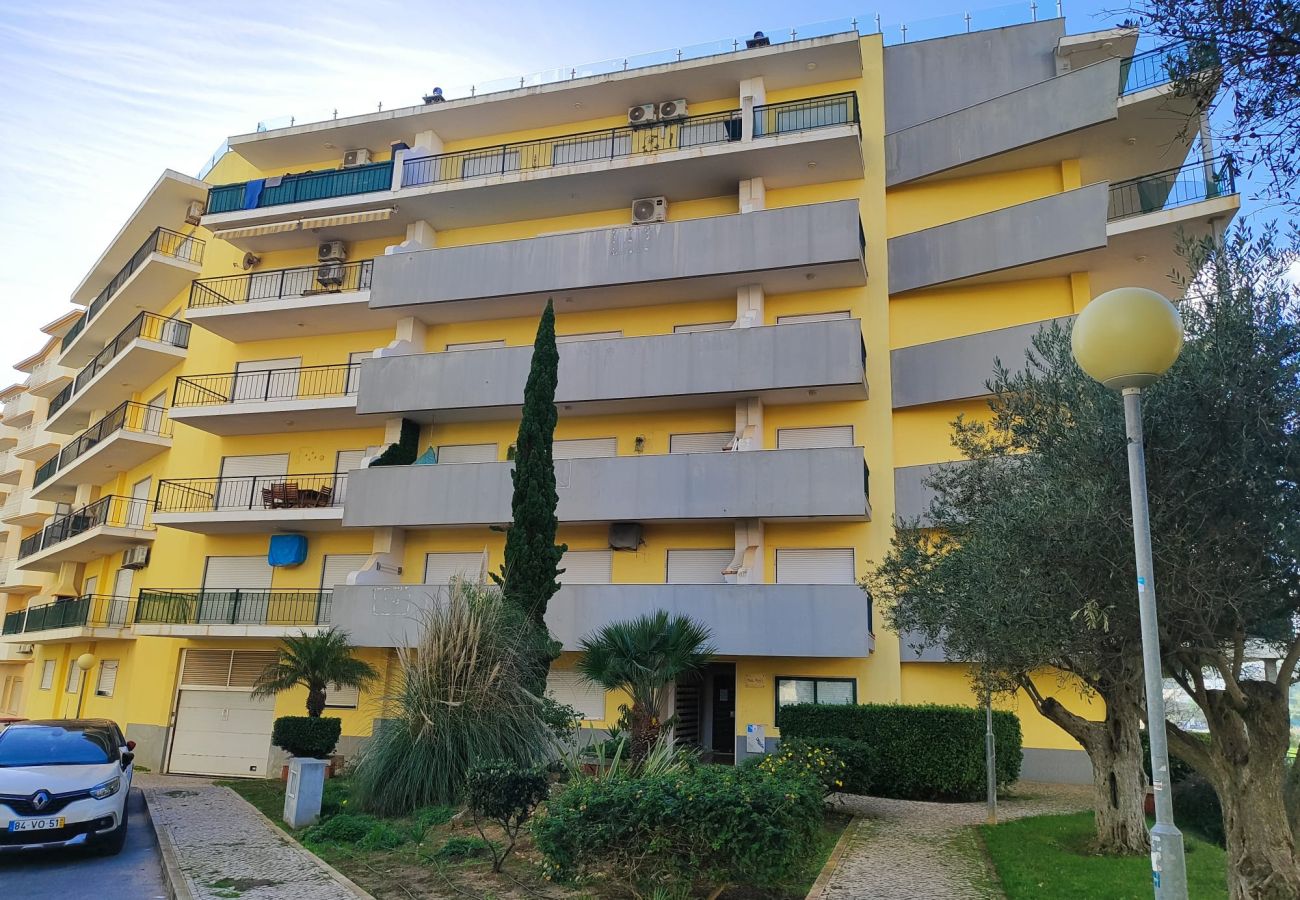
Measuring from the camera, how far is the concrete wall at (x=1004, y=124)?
19.8m

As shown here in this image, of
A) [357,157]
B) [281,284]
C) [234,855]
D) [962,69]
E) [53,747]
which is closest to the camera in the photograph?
[234,855]

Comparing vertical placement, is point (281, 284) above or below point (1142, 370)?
above

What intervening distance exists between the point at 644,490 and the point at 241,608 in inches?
470

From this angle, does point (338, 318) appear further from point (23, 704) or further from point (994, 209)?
point (23, 704)

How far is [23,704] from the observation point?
36062 mm

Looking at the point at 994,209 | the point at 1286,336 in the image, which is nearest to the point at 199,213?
the point at 994,209

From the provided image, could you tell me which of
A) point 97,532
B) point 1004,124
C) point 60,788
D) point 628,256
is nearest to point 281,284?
point 97,532

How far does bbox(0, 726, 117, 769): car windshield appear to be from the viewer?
36.6ft

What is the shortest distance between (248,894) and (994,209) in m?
20.7

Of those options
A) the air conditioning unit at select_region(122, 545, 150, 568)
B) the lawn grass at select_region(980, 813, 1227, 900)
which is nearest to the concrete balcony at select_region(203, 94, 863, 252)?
the air conditioning unit at select_region(122, 545, 150, 568)

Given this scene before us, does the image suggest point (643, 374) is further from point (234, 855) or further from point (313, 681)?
point (234, 855)

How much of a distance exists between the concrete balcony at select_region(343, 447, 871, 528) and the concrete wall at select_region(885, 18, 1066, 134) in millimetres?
9901

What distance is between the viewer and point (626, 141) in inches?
965

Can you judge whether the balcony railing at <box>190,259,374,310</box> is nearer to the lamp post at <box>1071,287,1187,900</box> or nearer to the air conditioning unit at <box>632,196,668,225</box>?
the air conditioning unit at <box>632,196,668,225</box>
